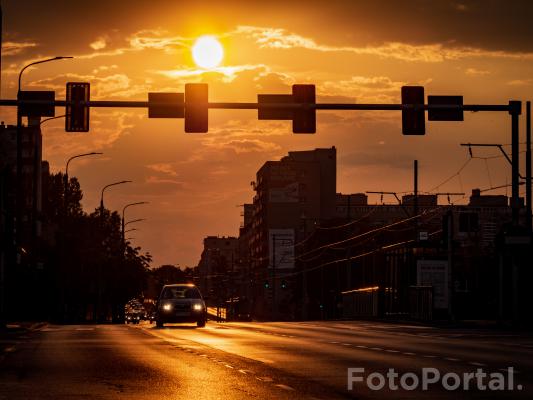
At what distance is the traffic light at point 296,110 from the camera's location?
34250 millimetres

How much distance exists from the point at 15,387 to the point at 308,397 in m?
4.09

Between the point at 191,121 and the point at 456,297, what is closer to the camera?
the point at 191,121

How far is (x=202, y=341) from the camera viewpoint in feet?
100

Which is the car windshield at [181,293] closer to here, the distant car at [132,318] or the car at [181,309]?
the car at [181,309]

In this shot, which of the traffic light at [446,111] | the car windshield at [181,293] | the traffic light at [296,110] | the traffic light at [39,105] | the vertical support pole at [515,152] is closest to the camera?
the traffic light at [39,105]

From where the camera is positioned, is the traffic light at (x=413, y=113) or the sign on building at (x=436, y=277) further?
the sign on building at (x=436, y=277)

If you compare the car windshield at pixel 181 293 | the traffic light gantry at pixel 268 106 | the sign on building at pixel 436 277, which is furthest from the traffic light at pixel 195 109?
the sign on building at pixel 436 277

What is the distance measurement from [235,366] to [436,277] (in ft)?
147

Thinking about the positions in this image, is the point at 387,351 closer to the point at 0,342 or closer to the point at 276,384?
the point at 276,384

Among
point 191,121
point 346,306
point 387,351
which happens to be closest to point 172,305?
point 191,121

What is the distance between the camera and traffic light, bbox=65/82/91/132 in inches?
1296

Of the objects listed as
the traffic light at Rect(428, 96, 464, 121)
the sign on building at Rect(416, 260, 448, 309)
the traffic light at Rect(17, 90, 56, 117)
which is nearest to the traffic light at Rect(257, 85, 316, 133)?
the traffic light at Rect(428, 96, 464, 121)

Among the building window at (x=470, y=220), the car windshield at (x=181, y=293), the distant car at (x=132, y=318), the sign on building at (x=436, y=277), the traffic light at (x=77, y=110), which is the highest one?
the building window at (x=470, y=220)

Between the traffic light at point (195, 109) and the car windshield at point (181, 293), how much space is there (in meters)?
13.1
